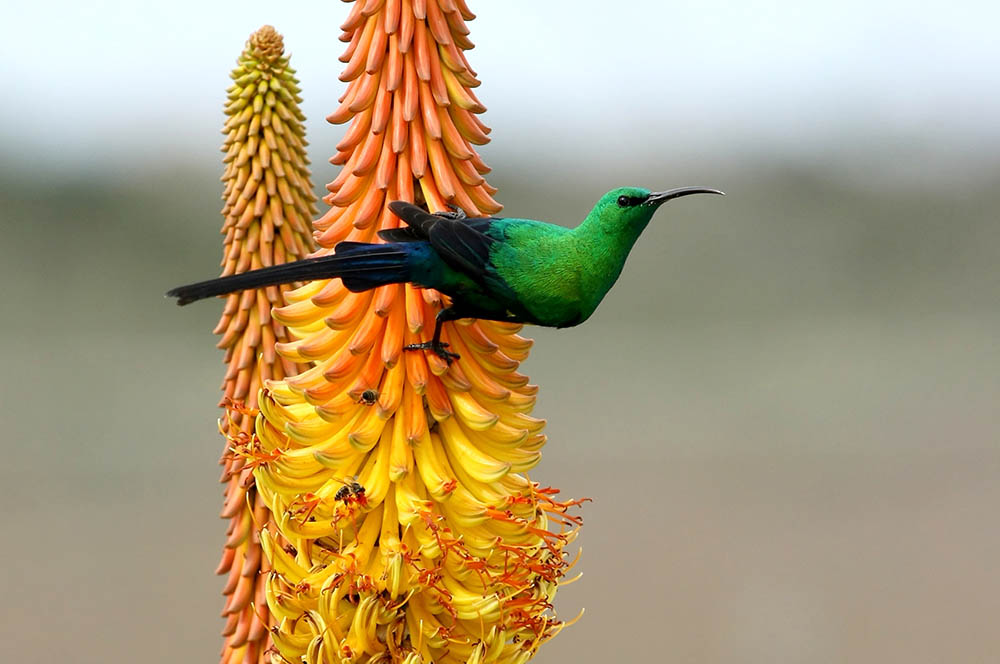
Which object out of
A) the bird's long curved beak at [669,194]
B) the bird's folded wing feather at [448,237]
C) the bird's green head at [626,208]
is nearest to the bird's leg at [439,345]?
the bird's folded wing feather at [448,237]

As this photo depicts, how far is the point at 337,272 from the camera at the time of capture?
4.50 m

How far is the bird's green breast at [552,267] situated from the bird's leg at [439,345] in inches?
13.0

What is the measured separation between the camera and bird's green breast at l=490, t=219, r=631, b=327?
4.89m

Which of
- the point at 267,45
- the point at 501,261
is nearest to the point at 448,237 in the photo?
the point at 501,261

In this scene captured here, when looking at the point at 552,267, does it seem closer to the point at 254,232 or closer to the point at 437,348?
the point at 437,348

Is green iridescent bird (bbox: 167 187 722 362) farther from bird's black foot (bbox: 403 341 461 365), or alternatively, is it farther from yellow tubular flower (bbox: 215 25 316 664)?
yellow tubular flower (bbox: 215 25 316 664)

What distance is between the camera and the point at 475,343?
4.88 m

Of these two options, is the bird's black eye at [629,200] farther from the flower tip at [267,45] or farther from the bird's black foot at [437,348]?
the flower tip at [267,45]

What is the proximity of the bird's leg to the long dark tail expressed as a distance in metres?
0.24

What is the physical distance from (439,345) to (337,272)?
0.57 metres

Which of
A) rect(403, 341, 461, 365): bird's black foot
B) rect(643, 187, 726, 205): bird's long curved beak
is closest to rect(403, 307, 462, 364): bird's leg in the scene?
rect(403, 341, 461, 365): bird's black foot

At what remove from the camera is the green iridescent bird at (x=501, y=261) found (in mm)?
4629

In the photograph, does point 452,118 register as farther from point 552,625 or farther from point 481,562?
point 552,625

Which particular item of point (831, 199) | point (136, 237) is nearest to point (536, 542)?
point (136, 237)
